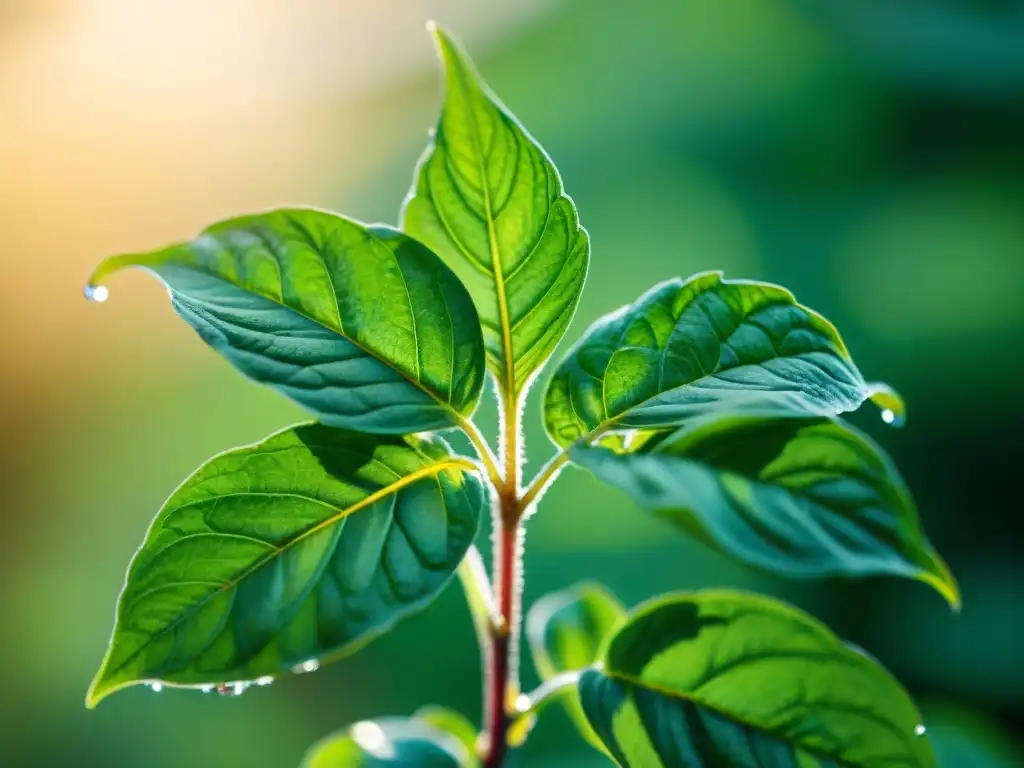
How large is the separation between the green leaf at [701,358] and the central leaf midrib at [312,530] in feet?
0.32

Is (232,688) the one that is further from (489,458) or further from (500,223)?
(500,223)

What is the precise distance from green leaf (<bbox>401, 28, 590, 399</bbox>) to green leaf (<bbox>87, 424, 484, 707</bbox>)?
0.36 ft

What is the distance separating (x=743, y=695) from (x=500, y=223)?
0.33 metres

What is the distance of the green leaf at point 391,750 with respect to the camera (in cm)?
72

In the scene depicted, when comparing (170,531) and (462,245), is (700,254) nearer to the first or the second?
(462,245)

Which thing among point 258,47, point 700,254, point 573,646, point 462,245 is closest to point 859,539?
point 462,245

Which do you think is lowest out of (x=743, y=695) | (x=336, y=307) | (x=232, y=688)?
(x=743, y=695)

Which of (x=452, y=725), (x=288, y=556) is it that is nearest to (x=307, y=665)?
(x=288, y=556)

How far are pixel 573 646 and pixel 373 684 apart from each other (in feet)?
4.53

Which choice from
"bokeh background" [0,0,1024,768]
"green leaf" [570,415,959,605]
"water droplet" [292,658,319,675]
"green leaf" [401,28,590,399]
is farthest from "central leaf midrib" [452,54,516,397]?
"bokeh background" [0,0,1024,768]

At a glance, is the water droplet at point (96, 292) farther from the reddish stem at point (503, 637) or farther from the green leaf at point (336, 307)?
the reddish stem at point (503, 637)

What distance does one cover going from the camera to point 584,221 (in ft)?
8.43

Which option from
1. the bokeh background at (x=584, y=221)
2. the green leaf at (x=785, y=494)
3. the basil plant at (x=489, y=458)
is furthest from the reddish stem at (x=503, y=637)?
the bokeh background at (x=584, y=221)

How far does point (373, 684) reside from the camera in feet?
7.07
